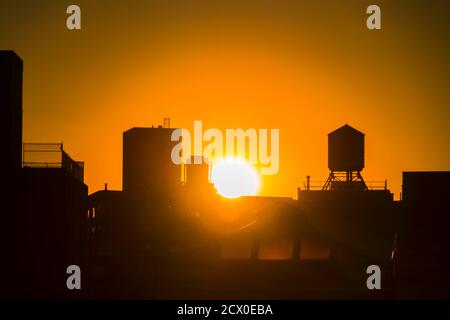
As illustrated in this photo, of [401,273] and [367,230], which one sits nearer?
[401,273]

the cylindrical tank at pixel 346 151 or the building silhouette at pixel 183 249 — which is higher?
the cylindrical tank at pixel 346 151

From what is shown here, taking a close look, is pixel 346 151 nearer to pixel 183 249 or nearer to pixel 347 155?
pixel 347 155

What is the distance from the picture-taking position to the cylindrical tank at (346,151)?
315ft

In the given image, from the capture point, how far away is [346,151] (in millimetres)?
95938

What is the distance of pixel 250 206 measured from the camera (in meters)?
110

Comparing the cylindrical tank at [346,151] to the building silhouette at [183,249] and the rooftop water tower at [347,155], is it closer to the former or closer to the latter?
the rooftop water tower at [347,155]

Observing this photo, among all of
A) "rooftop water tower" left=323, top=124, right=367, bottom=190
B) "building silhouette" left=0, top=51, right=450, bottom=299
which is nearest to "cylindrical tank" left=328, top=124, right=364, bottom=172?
"rooftop water tower" left=323, top=124, right=367, bottom=190

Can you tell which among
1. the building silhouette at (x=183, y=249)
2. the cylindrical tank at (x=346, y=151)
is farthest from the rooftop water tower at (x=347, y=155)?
the building silhouette at (x=183, y=249)

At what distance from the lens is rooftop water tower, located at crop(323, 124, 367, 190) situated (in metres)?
96.0

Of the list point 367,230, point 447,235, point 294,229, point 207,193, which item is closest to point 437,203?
point 447,235

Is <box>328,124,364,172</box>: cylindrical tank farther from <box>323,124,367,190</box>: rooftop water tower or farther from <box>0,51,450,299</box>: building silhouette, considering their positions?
<box>0,51,450,299</box>: building silhouette

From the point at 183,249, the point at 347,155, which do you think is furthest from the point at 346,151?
the point at 183,249

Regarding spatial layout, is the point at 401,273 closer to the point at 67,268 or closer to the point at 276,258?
the point at 276,258

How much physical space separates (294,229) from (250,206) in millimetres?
55995
